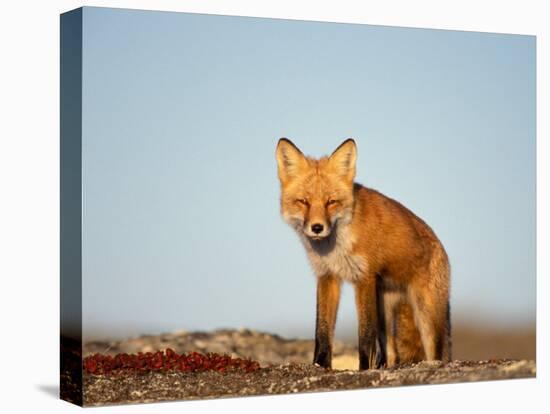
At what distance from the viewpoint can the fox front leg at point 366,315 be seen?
12312 millimetres

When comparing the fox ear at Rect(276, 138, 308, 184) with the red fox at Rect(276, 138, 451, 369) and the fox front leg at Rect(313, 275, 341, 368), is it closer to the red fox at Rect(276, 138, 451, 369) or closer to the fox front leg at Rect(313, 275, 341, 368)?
the red fox at Rect(276, 138, 451, 369)

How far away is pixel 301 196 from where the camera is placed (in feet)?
39.6

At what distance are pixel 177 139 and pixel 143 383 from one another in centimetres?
223

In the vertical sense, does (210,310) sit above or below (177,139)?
below

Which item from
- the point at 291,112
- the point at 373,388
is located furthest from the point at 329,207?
the point at 373,388

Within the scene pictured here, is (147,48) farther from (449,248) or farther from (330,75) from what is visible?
(449,248)

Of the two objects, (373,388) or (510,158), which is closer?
(373,388)

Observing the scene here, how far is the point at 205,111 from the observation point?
11.8m

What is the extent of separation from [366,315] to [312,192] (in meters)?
1.32

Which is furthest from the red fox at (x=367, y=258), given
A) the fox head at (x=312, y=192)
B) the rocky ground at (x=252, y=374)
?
the rocky ground at (x=252, y=374)

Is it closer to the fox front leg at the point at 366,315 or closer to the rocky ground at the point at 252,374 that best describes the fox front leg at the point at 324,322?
the rocky ground at the point at 252,374

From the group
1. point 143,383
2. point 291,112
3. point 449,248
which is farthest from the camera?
point 449,248

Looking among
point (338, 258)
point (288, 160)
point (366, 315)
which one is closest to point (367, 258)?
point (338, 258)

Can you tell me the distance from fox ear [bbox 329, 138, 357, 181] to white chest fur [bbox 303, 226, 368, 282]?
542 mm
